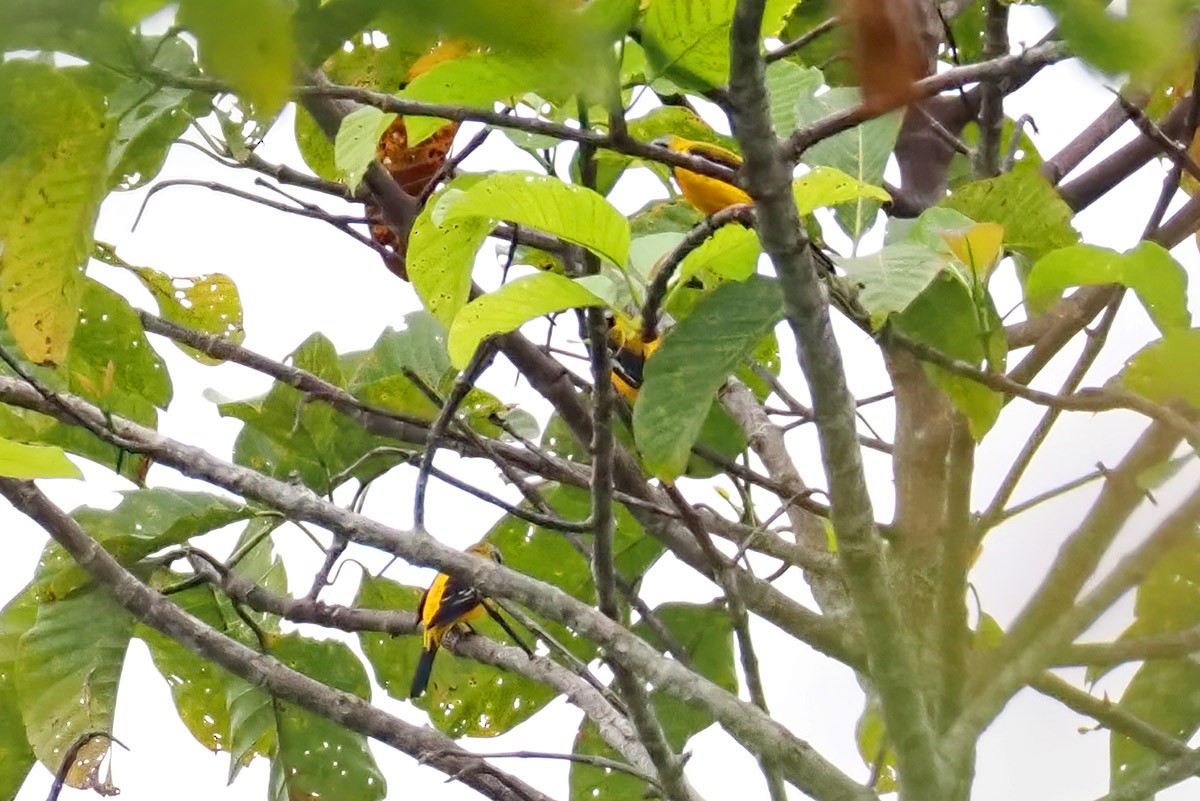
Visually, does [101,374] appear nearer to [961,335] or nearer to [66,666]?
[66,666]

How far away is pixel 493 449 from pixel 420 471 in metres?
0.17

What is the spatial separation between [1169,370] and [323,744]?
1.28 metres

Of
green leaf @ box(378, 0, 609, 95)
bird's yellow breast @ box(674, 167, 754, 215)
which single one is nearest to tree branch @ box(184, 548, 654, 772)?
bird's yellow breast @ box(674, 167, 754, 215)

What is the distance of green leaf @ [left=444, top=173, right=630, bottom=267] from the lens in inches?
35.4

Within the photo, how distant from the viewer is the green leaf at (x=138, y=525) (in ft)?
4.77

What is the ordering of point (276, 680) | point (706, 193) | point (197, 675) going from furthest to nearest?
point (706, 193) < point (197, 675) < point (276, 680)

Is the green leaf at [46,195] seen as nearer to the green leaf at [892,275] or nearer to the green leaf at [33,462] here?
the green leaf at [33,462]

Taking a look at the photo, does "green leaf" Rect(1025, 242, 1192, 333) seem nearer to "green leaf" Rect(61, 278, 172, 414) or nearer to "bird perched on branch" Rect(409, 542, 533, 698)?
"bird perched on branch" Rect(409, 542, 533, 698)

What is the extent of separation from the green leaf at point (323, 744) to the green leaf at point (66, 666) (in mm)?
240

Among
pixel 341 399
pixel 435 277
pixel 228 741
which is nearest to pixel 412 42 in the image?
pixel 435 277

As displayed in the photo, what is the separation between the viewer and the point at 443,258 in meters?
1.07

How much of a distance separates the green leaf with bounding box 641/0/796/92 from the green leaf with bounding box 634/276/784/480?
0.26 m

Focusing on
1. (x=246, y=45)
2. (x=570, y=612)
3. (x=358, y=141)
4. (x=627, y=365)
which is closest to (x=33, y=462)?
(x=358, y=141)

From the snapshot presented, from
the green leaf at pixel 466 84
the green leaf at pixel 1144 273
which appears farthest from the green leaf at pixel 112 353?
the green leaf at pixel 1144 273
